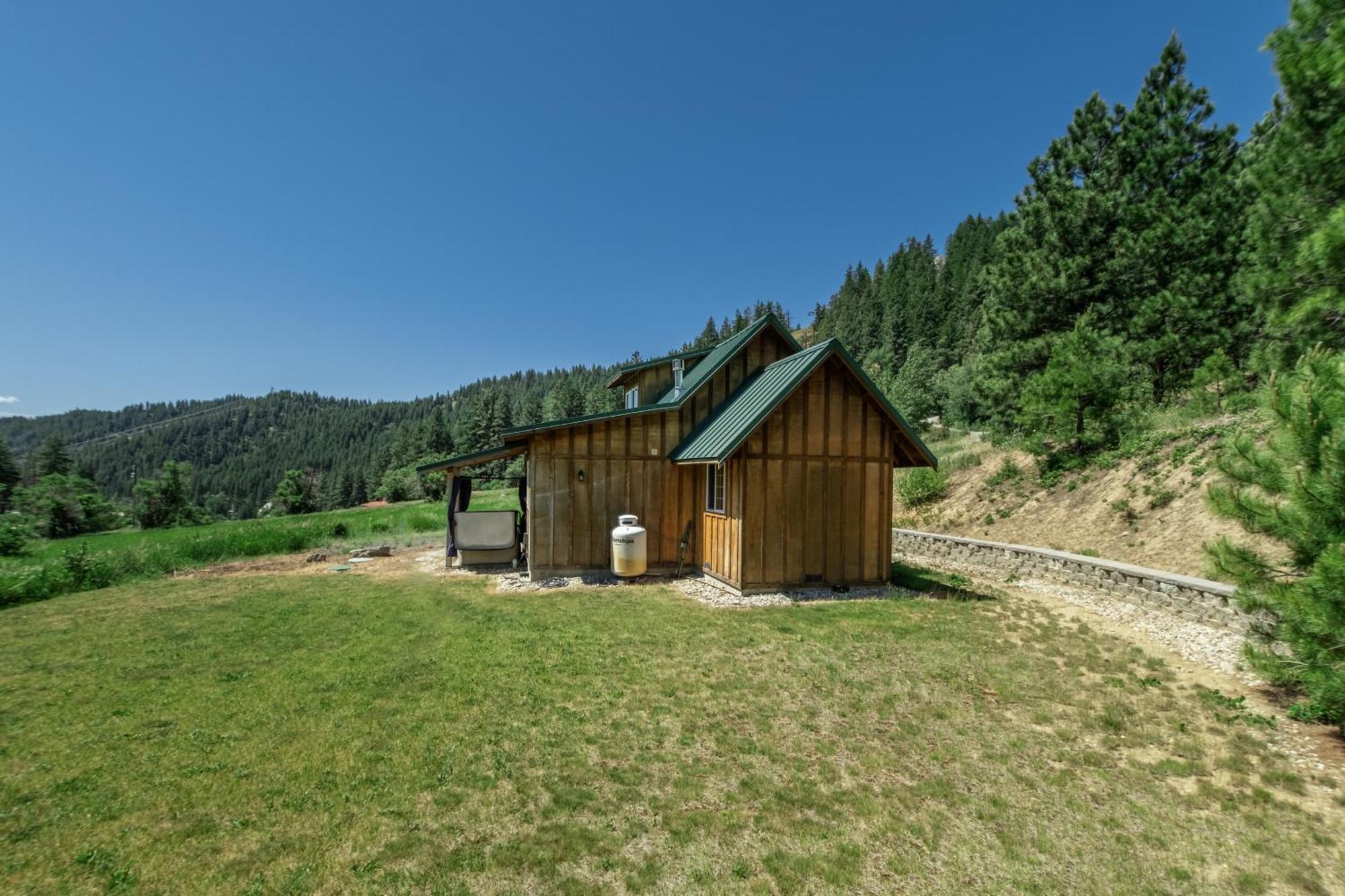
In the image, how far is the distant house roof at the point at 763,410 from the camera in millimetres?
10735

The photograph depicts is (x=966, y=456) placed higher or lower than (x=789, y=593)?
higher

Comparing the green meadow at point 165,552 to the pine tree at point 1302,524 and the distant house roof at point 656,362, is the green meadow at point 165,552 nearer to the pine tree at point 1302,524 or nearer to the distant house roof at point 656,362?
the distant house roof at point 656,362

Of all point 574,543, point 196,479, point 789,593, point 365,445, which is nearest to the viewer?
point 789,593

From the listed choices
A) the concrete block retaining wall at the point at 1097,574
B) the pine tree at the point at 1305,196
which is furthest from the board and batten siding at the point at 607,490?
the pine tree at the point at 1305,196

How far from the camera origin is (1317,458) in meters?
4.93

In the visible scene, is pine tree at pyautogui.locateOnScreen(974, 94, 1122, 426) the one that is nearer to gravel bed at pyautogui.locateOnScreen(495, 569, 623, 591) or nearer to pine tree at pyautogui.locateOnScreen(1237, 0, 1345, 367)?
pine tree at pyautogui.locateOnScreen(1237, 0, 1345, 367)

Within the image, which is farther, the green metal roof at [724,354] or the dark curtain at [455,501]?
the dark curtain at [455,501]

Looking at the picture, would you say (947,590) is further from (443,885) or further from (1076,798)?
(443,885)

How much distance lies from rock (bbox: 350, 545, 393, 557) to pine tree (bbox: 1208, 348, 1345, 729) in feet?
63.1

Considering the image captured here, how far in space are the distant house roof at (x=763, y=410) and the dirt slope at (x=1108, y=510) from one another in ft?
16.9

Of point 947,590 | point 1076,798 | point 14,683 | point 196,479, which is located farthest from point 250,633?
point 196,479

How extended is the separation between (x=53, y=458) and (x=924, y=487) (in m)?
84.7

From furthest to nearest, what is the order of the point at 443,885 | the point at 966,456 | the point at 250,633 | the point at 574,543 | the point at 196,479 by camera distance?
the point at 196,479 < the point at 966,456 < the point at 574,543 < the point at 250,633 < the point at 443,885

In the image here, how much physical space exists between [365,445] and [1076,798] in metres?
166
